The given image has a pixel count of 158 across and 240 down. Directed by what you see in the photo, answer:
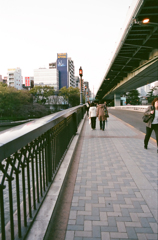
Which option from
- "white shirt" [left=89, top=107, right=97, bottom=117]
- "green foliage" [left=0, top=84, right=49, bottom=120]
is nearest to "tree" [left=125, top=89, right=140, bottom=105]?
"green foliage" [left=0, top=84, right=49, bottom=120]

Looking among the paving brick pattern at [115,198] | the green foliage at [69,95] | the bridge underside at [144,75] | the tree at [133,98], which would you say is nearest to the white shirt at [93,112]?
the paving brick pattern at [115,198]

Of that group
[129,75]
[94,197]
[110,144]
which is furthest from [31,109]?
[94,197]

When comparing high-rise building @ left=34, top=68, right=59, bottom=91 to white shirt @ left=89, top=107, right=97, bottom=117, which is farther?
high-rise building @ left=34, top=68, right=59, bottom=91

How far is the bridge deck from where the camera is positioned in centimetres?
246

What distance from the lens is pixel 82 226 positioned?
101 inches

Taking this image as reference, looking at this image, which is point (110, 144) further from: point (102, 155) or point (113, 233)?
point (113, 233)

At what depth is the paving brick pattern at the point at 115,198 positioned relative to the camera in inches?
97.1

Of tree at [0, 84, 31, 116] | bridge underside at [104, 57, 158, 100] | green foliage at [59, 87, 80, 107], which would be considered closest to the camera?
bridge underside at [104, 57, 158, 100]

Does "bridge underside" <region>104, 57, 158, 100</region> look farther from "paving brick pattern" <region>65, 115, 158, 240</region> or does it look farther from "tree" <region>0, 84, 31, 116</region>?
"tree" <region>0, 84, 31, 116</region>

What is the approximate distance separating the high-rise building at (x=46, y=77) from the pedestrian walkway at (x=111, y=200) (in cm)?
12065

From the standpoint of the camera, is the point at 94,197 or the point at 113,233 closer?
the point at 113,233

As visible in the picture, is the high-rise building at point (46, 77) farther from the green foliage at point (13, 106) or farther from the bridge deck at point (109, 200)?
the bridge deck at point (109, 200)

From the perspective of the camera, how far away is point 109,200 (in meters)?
3.23

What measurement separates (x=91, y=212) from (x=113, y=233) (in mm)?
527
